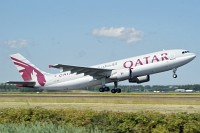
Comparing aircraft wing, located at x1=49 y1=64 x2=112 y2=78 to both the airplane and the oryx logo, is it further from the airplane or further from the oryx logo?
the oryx logo

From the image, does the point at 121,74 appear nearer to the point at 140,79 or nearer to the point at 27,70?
the point at 140,79

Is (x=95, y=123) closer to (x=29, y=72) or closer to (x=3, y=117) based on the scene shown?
(x=3, y=117)

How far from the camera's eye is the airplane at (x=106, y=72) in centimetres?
6431

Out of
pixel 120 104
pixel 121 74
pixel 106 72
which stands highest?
pixel 106 72

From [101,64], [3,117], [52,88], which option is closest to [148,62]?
[101,64]

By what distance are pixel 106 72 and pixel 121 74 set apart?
10.4 feet

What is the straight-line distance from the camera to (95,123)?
16359mm

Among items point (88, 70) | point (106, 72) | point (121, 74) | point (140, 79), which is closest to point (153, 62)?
point (121, 74)

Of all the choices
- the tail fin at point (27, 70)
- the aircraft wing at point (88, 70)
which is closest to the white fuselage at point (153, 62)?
the aircraft wing at point (88, 70)

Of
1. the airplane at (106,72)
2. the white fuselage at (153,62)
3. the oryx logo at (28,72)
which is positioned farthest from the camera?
the oryx logo at (28,72)

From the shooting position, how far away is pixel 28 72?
76.8 meters

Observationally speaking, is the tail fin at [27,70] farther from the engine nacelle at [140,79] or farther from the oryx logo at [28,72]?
the engine nacelle at [140,79]

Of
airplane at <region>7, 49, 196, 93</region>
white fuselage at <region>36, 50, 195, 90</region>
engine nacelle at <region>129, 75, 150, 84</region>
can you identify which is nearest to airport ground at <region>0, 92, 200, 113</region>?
white fuselage at <region>36, 50, 195, 90</region>

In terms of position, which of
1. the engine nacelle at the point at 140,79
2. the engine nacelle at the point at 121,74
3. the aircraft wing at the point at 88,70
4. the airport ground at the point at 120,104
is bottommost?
the airport ground at the point at 120,104
